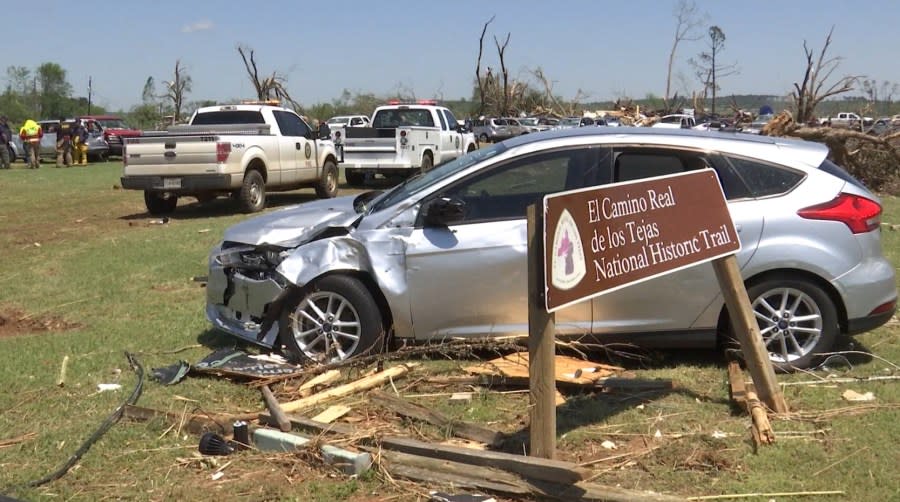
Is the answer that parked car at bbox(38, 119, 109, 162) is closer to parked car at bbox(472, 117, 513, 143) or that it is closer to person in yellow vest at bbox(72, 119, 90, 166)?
person in yellow vest at bbox(72, 119, 90, 166)

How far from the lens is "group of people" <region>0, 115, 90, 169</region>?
2722 cm

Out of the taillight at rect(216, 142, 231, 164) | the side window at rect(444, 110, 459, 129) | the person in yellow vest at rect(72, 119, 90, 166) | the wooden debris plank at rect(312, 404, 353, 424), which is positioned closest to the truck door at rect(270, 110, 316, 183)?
the taillight at rect(216, 142, 231, 164)

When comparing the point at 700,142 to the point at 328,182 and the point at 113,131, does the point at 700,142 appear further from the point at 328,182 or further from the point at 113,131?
the point at 113,131

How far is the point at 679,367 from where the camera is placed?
5695 millimetres

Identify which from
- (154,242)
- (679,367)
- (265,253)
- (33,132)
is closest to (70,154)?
(33,132)

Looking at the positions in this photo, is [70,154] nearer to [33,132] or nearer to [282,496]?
[33,132]

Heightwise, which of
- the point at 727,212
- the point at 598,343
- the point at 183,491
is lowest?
the point at 183,491

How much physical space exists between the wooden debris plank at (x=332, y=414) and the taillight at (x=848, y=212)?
123 inches

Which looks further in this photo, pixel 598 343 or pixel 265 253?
pixel 265 253

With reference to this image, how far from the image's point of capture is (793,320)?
5469 mm

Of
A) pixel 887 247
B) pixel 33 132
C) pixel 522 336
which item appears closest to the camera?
pixel 522 336

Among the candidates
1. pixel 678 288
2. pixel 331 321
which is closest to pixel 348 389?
pixel 331 321

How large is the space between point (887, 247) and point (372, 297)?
279 inches

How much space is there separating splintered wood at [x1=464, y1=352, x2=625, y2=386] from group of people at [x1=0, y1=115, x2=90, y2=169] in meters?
25.8
